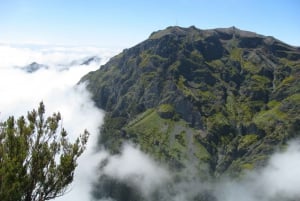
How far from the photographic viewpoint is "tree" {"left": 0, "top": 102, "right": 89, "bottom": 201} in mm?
35100

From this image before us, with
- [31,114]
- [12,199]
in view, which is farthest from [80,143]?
[12,199]

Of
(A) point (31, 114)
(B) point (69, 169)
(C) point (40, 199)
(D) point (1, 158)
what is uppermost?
(A) point (31, 114)

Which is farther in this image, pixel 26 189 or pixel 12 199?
pixel 26 189

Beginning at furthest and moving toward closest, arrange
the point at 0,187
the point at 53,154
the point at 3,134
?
1. the point at 53,154
2. the point at 3,134
3. the point at 0,187

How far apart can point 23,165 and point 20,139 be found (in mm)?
2628

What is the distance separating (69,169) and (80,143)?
2.98m

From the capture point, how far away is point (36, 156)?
37.6m

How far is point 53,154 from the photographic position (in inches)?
1535

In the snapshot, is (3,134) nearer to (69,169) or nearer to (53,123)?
(53,123)

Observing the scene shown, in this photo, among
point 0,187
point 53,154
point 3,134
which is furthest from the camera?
point 53,154

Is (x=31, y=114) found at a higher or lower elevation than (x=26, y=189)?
higher

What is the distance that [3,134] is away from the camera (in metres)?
36.5

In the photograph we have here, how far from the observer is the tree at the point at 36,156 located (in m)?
35.1

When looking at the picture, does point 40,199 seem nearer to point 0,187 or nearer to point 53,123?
point 0,187
